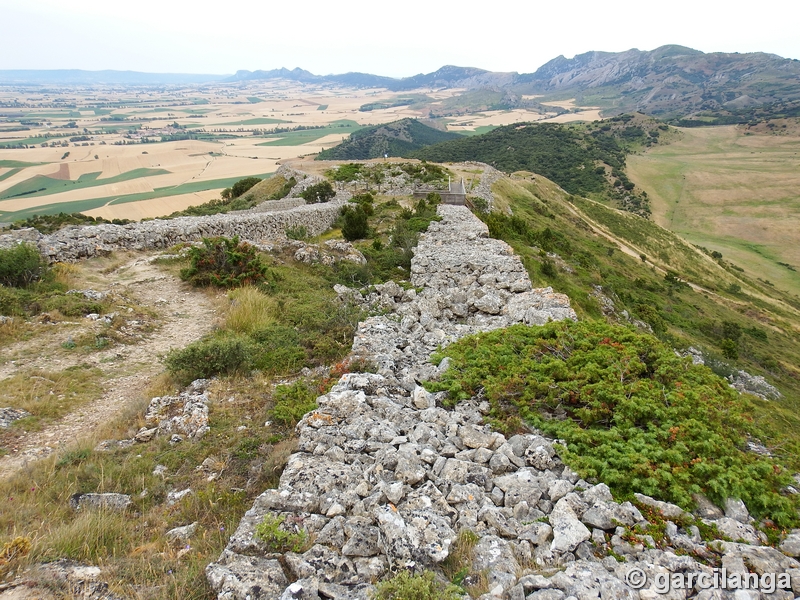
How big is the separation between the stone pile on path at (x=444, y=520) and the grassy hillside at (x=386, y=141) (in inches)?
3666

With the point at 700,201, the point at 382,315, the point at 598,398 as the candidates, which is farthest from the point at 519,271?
the point at 700,201

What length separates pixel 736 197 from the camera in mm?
81625

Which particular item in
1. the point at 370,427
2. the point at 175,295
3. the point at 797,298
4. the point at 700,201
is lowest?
the point at 797,298

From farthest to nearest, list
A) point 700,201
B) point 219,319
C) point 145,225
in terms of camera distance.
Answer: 1. point 700,201
2. point 145,225
3. point 219,319

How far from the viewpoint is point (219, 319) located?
10.4 m

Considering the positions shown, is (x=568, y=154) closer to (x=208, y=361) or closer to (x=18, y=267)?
(x=18, y=267)

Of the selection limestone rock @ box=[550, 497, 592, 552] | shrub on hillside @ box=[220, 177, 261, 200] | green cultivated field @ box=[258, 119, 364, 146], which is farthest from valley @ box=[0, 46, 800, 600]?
green cultivated field @ box=[258, 119, 364, 146]

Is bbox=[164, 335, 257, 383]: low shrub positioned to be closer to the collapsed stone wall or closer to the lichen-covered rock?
the lichen-covered rock

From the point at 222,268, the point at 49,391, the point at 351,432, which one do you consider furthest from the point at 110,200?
the point at 351,432

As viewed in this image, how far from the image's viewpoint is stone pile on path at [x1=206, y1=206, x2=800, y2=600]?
128 inches

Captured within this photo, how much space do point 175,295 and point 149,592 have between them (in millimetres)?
10301

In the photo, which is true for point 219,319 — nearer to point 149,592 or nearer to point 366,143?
point 149,592

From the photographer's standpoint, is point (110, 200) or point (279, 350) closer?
point (279, 350)

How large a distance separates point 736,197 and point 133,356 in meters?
104
